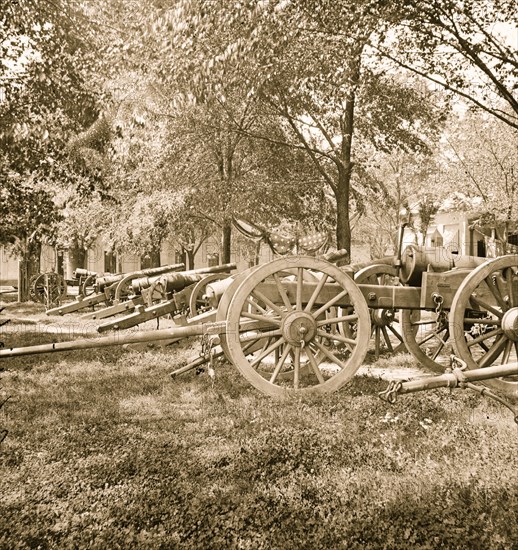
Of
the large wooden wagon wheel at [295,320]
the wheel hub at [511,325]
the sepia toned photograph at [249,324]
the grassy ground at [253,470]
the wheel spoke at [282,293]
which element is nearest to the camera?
the grassy ground at [253,470]

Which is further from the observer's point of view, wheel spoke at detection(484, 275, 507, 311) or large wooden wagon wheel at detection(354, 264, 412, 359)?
large wooden wagon wheel at detection(354, 264, 412, 359)

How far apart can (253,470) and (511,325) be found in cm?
319

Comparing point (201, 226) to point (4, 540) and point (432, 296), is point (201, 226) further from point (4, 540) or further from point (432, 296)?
point (4, 540)

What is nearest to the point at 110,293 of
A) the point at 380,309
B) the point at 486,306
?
the point at 380,309

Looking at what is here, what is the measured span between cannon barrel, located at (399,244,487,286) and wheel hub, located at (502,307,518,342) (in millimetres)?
984

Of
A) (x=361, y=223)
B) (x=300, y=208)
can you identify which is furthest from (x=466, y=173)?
(x=361, y=223)

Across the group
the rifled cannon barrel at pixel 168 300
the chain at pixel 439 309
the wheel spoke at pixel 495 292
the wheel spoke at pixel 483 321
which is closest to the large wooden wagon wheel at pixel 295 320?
the chain at pixel 439 309

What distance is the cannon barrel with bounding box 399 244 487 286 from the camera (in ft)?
20.7

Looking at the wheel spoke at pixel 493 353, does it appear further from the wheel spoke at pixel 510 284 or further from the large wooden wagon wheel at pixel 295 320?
the large wooden wagon wheel at pixel 295 320

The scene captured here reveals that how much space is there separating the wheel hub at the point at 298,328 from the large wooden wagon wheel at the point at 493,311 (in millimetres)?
1316

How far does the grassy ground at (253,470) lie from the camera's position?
2.78 meters

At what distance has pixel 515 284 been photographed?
575 cm

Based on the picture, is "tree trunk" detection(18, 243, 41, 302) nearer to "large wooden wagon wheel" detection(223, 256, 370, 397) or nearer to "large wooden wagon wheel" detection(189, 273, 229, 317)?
"large wooden wagon wheel" detection(189, 273, 229, 317)

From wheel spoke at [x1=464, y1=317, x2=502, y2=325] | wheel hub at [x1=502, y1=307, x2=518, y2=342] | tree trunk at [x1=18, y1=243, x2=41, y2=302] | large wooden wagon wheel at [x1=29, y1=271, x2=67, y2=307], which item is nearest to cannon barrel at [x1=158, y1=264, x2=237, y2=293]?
wheel spoke at [x1=464, y1=317, x2=502, y2=325]
